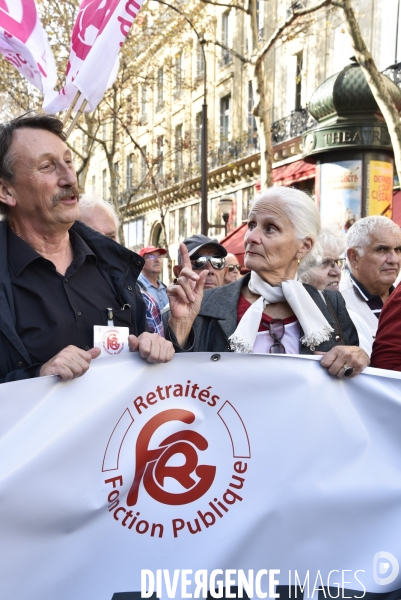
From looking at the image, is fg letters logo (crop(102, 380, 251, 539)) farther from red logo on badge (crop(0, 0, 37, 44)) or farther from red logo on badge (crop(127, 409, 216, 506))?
red logo on badge (crop(0, 0, 37, 44))

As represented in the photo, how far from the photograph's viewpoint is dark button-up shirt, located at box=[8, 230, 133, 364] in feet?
8.69

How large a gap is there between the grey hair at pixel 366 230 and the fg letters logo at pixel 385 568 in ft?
9.57

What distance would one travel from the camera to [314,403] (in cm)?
257

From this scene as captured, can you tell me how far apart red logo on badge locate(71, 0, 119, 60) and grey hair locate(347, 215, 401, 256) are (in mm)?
2218

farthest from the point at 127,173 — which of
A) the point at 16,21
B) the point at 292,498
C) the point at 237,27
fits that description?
the point at 292,498

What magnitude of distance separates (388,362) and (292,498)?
2.36ft

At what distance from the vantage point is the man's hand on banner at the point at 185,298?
2836mm

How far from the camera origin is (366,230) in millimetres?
5090

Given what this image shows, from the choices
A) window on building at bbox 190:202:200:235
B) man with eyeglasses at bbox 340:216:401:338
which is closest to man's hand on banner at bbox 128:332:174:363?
man with eyeglasses at bbox 340:216:401:338

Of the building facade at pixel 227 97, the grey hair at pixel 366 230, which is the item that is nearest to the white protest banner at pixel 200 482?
the grey hair at pixel 366 230

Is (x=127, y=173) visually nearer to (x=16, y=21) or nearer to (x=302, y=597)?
(x=16, y=21)

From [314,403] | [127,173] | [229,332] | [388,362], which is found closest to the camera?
[314,403]

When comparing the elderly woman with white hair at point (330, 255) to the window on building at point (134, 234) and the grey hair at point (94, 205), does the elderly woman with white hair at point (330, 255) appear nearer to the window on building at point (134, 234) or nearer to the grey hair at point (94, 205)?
the grey hair at point (94, 205)

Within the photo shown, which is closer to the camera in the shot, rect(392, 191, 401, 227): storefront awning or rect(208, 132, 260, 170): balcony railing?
rect(392, 191, 401, 227): storefront awning
